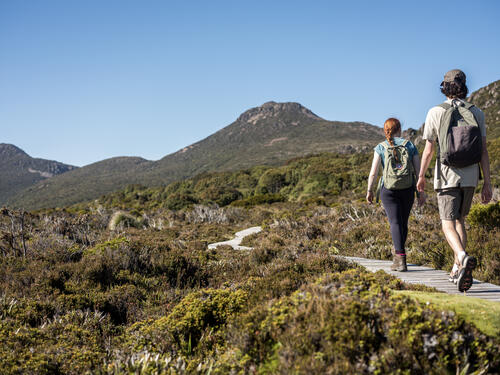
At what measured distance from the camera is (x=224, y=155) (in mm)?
140000

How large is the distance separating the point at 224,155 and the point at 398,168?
137 meters

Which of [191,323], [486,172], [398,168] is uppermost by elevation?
[398,168]

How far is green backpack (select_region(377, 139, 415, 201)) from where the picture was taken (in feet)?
14.2

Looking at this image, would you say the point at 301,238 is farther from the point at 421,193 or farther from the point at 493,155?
the point at 493,155

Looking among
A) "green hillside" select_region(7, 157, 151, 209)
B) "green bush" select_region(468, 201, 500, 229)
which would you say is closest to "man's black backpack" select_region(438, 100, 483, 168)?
"green bush" select_region(468, 201, 500, 229)

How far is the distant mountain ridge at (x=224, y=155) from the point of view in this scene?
113 metres

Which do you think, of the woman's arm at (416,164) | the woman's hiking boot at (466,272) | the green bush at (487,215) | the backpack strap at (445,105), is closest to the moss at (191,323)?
the woman's hiking boot at (466,272)

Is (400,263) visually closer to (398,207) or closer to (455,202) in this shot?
(398,207)

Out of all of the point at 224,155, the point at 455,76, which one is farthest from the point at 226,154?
the point at 455,76

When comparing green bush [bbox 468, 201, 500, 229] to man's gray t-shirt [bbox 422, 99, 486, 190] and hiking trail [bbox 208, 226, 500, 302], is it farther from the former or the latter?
man's gray t-shirt [bbox 422, 99, 486, 190]

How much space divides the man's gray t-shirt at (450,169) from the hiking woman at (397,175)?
64cm

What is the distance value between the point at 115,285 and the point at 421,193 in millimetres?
4582

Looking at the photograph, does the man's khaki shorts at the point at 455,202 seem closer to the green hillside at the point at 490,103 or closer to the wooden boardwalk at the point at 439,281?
the wooden boardwalk at the point at 439,281

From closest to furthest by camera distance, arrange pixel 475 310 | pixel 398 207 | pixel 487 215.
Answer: pixel 475 310
pixel 398 207
pixel 487 215
